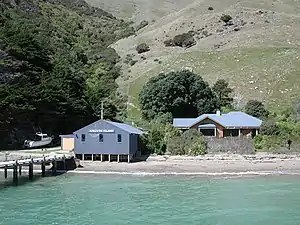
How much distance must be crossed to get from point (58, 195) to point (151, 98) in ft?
127

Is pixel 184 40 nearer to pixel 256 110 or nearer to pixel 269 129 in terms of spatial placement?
pixel 256 110

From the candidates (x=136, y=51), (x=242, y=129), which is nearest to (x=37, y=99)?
(x=242, y=129)

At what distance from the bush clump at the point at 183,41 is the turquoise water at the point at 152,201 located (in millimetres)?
66274

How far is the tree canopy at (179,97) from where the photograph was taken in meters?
75.7

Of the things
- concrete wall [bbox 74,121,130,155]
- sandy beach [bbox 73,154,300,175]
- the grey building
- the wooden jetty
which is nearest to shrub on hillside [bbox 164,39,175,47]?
sandy beach [bbox 73,154,300,175]

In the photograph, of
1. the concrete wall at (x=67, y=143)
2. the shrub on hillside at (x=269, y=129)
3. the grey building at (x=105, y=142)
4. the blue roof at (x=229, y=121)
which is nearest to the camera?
the grey building at (x=105, y=142)

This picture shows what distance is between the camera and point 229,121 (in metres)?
66.2

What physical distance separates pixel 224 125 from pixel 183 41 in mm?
51414

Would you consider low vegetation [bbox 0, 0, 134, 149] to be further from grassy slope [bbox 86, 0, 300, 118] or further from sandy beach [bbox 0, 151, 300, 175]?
grassy slope [bbox 86, 0, 300, 118]

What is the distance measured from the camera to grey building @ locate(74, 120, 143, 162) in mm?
56156

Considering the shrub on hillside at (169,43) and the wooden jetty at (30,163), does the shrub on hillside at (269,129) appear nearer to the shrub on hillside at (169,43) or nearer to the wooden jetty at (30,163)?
the wooden jetty at (30,163)

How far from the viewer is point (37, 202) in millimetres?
36969

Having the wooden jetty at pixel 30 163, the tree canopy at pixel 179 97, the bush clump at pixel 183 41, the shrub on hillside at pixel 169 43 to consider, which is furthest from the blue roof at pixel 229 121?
the shrub on hillside at pixel 169 43

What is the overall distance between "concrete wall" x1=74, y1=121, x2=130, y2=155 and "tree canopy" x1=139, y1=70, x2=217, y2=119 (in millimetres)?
20026
